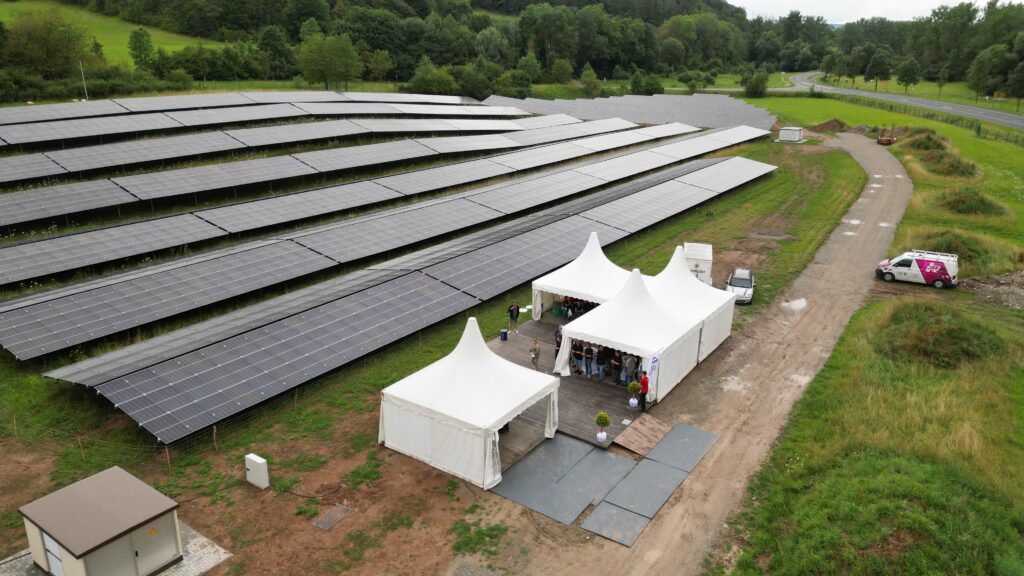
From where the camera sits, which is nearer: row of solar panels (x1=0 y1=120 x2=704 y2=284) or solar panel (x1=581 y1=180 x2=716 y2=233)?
row of solar panels (x1=0 y1=120 x2=704 y2=284)

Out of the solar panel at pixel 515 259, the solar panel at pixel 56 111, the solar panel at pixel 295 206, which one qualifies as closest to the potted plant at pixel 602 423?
the solar panel at pixel 515 259

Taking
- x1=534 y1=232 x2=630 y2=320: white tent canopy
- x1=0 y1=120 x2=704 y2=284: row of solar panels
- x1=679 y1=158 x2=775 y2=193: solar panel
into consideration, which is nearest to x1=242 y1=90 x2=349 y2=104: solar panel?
x1=0 y1=120 x2=704 y2=284: row of solar panels

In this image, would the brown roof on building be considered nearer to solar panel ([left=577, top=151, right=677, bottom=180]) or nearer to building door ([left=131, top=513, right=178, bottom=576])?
building door ([left=131, top=513, right=178, bottom=576])

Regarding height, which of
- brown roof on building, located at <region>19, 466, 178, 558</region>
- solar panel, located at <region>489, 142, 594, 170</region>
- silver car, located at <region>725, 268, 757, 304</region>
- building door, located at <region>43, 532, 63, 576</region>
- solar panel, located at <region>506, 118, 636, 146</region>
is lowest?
building door, located at <region>43, 532, 63, 576</region>

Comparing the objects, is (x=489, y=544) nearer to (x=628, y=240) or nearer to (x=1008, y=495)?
(x=1008, y=495)

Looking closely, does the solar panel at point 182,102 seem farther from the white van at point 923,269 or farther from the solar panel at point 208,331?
the white van at point 923,269
